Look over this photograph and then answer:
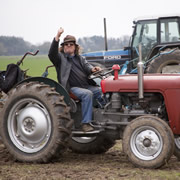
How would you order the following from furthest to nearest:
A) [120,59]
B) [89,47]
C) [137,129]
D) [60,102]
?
[89,47], [120,59], [60,102], [137,129]

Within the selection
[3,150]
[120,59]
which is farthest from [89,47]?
[3,150]

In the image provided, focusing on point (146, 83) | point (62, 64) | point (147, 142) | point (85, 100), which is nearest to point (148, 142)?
point (147, 142)

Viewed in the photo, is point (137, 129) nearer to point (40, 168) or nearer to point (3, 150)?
point (40, 168)

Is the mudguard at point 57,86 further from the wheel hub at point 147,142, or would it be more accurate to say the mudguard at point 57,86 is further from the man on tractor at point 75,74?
the wheel hub at point 147,142

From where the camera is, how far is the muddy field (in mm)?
4461

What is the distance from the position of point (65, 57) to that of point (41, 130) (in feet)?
3.56

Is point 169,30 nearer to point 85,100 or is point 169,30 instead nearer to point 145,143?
point 85,100

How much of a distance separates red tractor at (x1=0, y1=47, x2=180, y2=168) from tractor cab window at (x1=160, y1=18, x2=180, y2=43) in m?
7.86

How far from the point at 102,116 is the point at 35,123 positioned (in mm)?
866

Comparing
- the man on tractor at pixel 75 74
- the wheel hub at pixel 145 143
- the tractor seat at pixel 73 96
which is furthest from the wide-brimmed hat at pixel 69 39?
the wheel hub at pixel 145 143

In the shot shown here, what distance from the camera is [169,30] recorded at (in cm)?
1331

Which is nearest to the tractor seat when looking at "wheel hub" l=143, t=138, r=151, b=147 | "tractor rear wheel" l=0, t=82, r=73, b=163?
"tractor rear wheel" l=0, t=82, r=73, b=163

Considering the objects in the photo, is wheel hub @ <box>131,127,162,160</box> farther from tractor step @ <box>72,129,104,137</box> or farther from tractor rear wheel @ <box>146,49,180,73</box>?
tractor rear wheel @ <box>146,49,180,73</box>

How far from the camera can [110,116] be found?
18.2 feet
